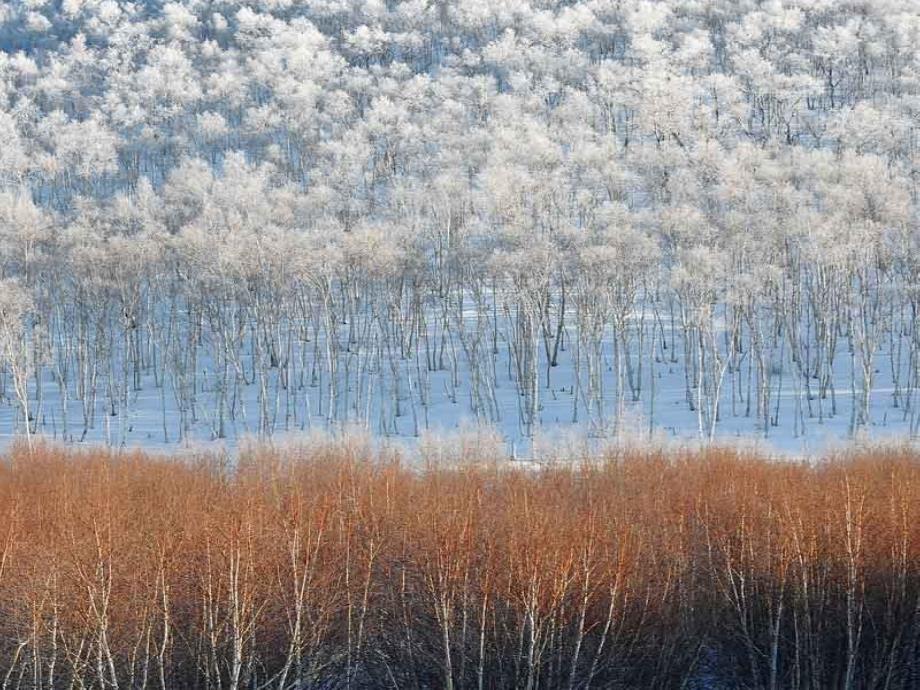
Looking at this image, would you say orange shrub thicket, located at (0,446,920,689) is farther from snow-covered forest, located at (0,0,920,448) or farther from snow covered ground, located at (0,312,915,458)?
snow covered ground, located at (0,312,915,458)

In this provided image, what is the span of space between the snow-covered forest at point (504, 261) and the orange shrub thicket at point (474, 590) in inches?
527

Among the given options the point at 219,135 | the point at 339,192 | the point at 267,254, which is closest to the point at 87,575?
the point at 267,254

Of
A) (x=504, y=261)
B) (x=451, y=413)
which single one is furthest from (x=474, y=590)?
(x=504, y=261)

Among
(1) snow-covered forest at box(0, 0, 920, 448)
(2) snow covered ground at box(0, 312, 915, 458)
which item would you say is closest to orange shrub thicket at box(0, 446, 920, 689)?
(1) snow-covered forest at box(0, 0, 920, 448)

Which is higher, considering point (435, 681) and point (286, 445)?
point (286, 445)

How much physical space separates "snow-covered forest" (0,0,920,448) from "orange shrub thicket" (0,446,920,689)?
13397 millimetres

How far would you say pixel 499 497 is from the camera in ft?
78.6

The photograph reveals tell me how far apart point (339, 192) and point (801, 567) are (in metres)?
49.1

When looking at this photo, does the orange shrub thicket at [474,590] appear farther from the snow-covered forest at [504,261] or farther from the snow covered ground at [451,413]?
the snow covered ground at [451,413]

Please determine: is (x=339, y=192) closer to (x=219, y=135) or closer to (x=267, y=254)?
(x=267, y=254)

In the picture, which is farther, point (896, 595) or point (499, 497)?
point (499, 497)

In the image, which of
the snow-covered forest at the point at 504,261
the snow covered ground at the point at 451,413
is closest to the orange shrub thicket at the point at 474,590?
the snow-covered forest at the point at 504,261

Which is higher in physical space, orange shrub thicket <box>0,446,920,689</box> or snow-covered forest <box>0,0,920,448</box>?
snow-covered forest <box>0,0,920,448</box>

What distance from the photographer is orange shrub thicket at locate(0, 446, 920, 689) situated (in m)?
19.0
